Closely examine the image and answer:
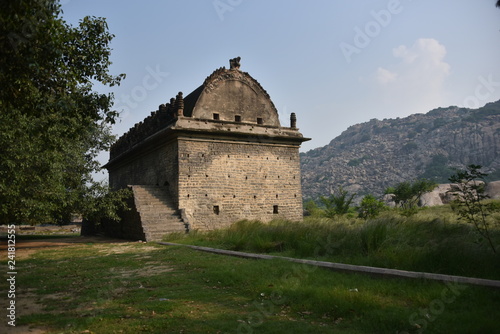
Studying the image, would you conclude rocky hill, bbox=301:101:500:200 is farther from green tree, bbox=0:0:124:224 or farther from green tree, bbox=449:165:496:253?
green tree, bbox=0:0:124:224

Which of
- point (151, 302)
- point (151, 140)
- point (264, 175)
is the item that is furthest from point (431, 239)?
point (151, 140)

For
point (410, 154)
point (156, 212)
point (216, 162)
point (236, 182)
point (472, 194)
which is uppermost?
point (410, 154)

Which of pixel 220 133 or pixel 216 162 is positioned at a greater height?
pixel 220 133

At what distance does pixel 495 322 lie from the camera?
380 centimetres

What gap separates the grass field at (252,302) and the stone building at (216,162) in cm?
1004

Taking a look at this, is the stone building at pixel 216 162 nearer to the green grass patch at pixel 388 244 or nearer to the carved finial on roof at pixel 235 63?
the carved finial on roof at pixel 235 63

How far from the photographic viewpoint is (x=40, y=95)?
28.1 feet

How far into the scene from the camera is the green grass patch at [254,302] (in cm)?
434

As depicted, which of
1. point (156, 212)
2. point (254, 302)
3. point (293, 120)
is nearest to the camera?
point (254, 302)

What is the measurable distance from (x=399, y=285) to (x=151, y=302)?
3.70 meters

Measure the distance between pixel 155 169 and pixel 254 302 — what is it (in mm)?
17939

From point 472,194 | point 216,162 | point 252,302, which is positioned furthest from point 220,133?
point 252,302

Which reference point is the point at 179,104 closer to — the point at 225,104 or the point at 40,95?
the point at 225,104

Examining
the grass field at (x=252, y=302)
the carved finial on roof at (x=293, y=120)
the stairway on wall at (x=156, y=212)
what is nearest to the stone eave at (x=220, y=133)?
the carved finial on roof at (x=293, y=120)
